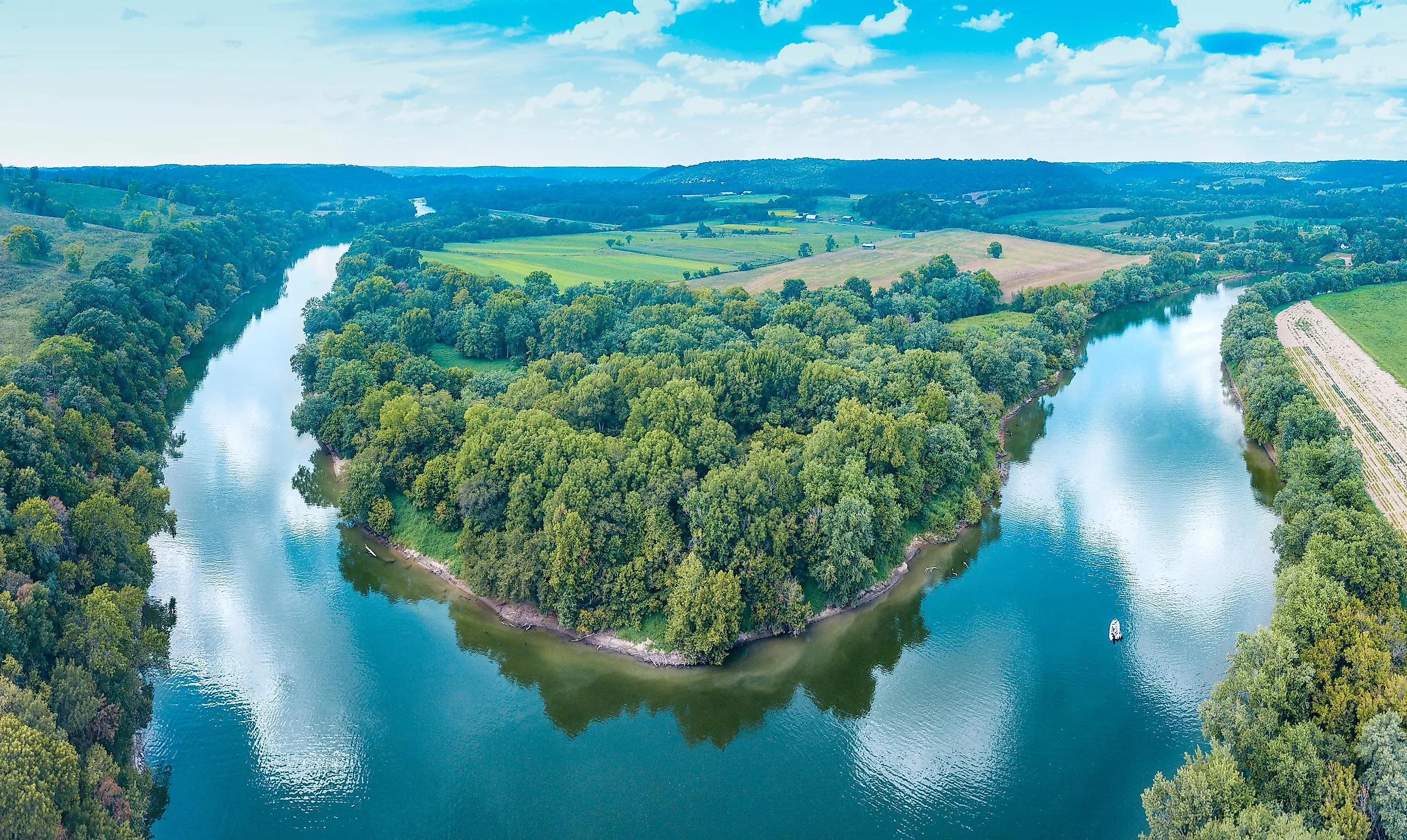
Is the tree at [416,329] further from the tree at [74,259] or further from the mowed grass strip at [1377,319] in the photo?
the mowed grass strip at [1377,319]

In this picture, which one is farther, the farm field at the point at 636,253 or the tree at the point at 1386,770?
the farm field at the point at 636,253

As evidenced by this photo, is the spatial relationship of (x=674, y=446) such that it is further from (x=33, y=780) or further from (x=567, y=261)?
(x=567, y=261)

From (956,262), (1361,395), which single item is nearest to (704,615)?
(1361,395)

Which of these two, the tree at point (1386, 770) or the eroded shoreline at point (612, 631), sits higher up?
the tree at point (1386, 770)

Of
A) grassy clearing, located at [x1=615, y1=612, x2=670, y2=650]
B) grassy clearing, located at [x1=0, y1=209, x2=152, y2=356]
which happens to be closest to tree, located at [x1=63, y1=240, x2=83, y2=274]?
grassy clearing, located at [x1=0, y1=209, x2=152, y2=356]

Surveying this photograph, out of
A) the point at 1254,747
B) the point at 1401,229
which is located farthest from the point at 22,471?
the point at 1401,229

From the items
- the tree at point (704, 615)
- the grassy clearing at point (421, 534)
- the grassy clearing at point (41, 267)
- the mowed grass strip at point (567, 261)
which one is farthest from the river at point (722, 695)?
the mowed grass strip at point (567, 261)

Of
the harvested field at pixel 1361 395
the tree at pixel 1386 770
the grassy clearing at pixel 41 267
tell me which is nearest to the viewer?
the tree at pixel 1386 770
